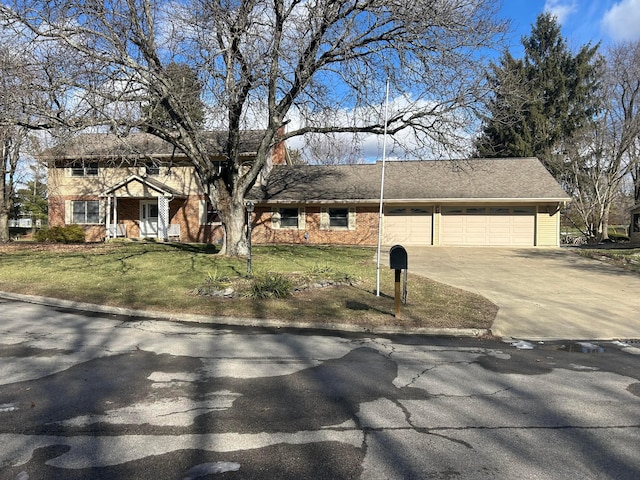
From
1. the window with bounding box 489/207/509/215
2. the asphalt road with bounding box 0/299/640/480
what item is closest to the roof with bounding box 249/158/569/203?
the window with bounding box 489/207/509/215

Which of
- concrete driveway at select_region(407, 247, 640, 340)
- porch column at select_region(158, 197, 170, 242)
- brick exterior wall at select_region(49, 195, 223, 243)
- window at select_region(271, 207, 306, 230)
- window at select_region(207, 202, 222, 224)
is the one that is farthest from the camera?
brick exterior wall at select_region(49, 195, 223, 243)

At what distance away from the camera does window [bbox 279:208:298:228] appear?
25.5 metres

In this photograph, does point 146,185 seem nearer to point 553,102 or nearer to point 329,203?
point 329,203

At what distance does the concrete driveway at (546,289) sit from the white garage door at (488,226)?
319 cm

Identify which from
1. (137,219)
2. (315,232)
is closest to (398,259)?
(315,232)

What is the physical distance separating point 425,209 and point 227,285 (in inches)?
651

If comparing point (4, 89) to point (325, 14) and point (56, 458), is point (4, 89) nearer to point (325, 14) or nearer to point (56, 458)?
point (325, 14)

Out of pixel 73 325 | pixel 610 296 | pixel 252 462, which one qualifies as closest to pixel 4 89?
pixel 73 325

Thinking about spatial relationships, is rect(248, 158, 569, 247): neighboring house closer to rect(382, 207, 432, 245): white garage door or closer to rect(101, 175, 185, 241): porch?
rect(382, 207, 432, 245): white garage door

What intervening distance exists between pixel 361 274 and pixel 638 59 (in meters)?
32.1

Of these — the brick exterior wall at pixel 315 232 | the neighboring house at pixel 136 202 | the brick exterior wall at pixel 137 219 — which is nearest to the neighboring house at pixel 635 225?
the brick exterior wall at pixel 315 232

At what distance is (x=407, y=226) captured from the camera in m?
24.8

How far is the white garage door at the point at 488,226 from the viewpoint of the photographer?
78.0 feet

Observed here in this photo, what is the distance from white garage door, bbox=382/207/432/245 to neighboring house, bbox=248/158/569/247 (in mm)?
55
